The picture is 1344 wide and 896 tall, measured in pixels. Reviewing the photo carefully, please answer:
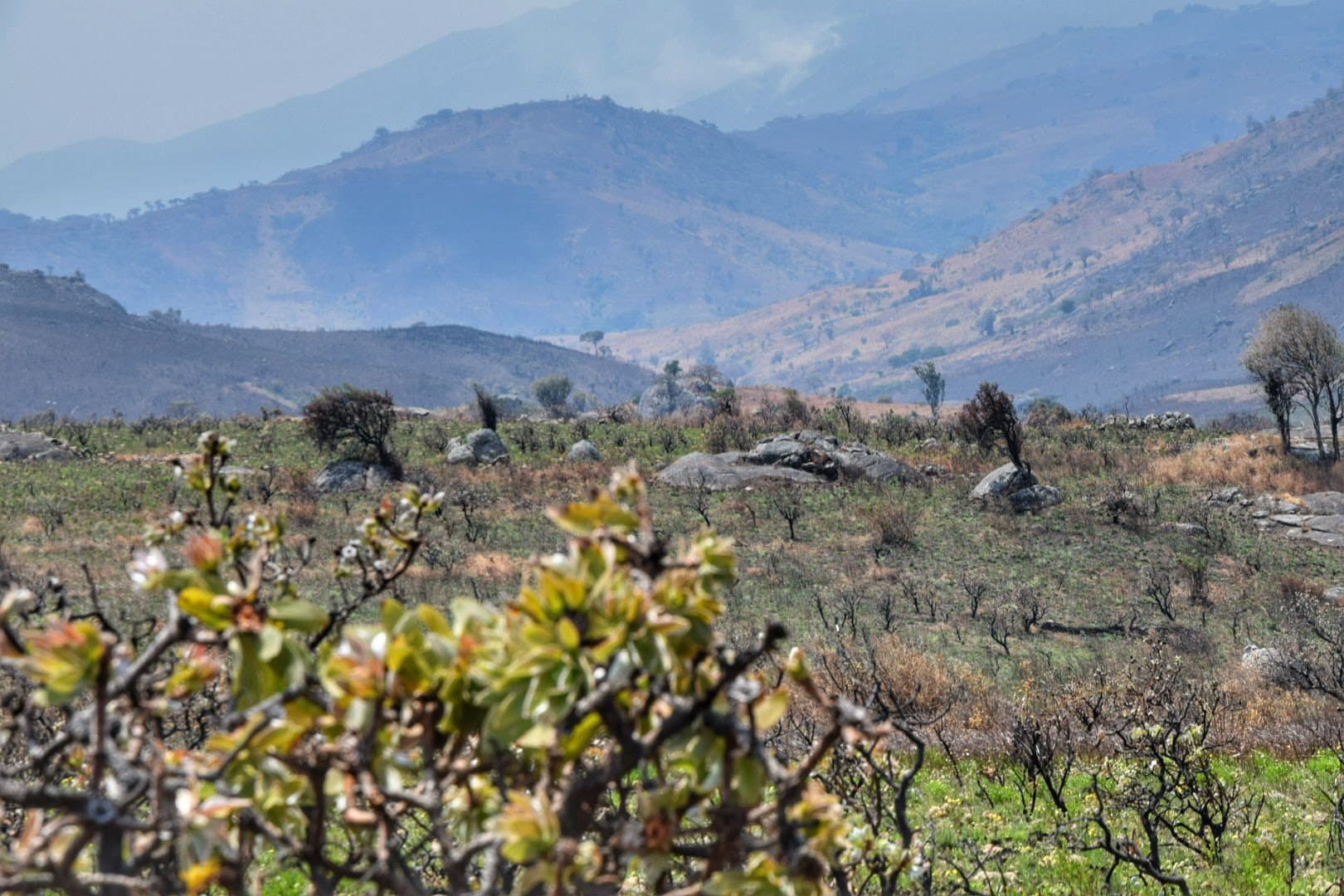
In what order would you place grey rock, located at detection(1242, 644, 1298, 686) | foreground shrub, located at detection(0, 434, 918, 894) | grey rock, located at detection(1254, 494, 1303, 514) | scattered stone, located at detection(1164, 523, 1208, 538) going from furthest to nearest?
grey rock, located at detection(1254, 494, 1303, 514)
scattered stone, located at detection(1164, 523, 1208, 538)
grey rock, located at detection(1242, 644, 1298, 686)
foreground shrub, located at detection(0, 434, 918, 894)

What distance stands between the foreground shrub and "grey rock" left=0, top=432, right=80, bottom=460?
1357 inches

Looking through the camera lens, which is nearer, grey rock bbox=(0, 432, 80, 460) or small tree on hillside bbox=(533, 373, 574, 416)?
grey rock bbox=(0, 432, 80, 460)

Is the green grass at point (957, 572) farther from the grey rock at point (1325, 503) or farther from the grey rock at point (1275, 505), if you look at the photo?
the grey rock at point (1325, 503)

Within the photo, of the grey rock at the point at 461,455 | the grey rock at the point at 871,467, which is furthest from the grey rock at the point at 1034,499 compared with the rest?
the grey rock at the point at 461,455

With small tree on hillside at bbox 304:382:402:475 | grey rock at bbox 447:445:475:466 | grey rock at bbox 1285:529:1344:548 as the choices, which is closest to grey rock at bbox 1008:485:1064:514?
grey rock at bbox 1285:529:1344:548

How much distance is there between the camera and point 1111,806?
663 centimetres

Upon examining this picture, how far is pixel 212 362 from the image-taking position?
128750 millimetres

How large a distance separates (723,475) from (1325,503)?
1518cm

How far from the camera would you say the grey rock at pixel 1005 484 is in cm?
2469

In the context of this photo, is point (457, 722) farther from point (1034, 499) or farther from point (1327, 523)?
point (1327, 523)

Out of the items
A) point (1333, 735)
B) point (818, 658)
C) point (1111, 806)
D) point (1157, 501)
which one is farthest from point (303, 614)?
point (1157, 501)

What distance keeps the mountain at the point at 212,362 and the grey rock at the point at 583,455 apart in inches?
2569

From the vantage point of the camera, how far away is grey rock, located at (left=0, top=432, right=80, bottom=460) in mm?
30938

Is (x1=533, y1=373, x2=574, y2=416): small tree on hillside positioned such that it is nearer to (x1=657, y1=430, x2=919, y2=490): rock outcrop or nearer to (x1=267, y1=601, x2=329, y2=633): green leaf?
(x1=657, y1=430, x2=919, y2=490): rock outcrop
